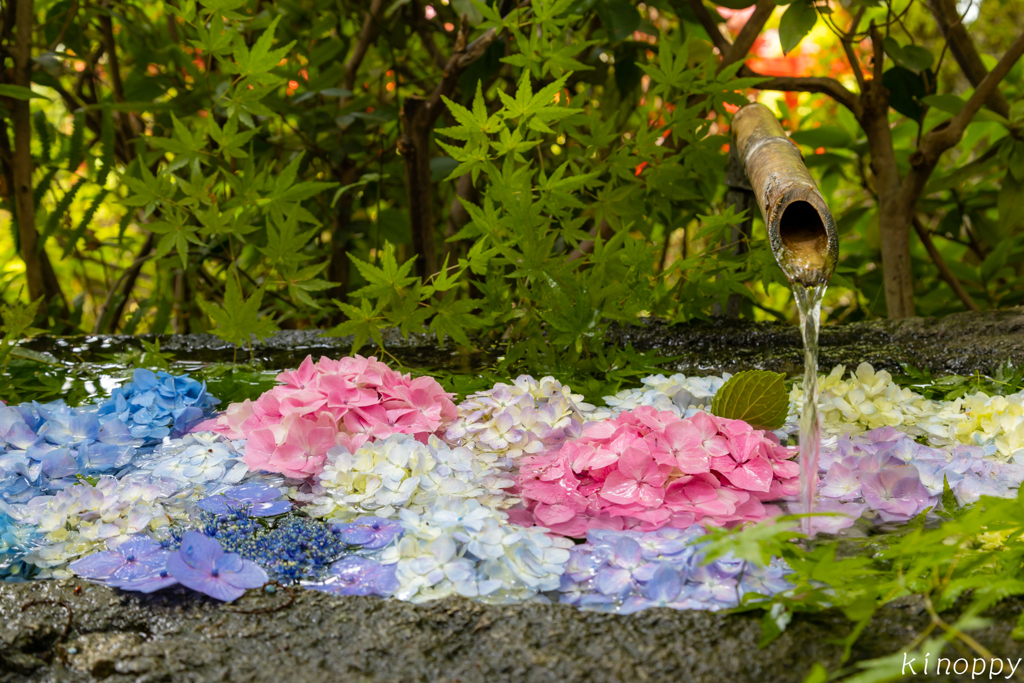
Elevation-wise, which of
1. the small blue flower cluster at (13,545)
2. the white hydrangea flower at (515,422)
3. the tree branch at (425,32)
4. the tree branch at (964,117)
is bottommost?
the small blue flower cluster at (13,545)

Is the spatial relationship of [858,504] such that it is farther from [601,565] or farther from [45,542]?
[45,542]

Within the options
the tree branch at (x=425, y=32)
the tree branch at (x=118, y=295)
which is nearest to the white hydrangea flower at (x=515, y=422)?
the tree branch at (x=425, y=32)

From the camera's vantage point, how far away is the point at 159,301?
2.48 m

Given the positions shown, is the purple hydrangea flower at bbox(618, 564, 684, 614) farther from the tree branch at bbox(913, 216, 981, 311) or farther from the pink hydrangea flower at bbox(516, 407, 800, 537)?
the tree branch at bbox(913, 216, 981, 311)

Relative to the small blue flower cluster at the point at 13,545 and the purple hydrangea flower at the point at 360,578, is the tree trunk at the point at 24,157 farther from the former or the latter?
the purple hydrangea flower at the point at 360,578

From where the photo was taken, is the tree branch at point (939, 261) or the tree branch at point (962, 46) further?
the tree branch at point (939, 261)

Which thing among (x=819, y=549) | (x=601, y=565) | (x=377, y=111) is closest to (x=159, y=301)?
(x=377, y=111)

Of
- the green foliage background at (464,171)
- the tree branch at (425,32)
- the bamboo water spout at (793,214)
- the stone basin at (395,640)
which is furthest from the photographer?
the tree branch at (425,32)

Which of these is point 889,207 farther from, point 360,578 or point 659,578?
point 360,578

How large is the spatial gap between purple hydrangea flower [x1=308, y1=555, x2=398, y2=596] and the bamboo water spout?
0.61 metres

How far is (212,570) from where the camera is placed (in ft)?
2.47

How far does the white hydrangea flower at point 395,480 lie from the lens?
3.07 feet

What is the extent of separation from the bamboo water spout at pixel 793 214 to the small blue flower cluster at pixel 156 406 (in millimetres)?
942

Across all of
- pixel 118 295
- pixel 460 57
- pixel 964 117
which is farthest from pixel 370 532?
pixel 118 295
